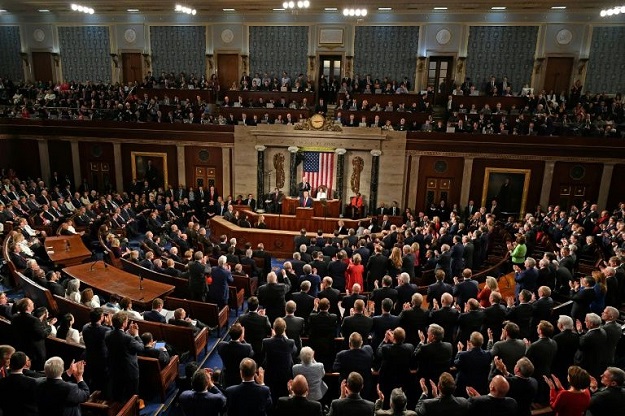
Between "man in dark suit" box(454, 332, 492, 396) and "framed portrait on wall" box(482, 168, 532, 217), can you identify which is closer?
"man in dark suit" box(454, 332, 492, 396)

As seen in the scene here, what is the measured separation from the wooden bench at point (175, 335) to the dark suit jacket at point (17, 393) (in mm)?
2119

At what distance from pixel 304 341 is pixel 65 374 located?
3.03 meters

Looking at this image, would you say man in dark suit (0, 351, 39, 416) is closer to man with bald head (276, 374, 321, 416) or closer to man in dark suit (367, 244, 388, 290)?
man with bald head (276, 374, 321, 416)

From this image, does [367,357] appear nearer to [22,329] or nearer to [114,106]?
[22,329]

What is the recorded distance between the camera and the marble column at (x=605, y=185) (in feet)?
51.2

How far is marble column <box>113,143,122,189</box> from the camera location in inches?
730

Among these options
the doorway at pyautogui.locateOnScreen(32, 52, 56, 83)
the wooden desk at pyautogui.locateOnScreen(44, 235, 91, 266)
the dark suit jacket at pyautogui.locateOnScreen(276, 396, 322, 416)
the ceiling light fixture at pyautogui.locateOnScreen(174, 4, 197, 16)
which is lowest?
the wooden desk at pyautogui.locateOnScreen(44, 235, 91, 266)

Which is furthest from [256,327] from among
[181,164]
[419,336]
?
[181,164]

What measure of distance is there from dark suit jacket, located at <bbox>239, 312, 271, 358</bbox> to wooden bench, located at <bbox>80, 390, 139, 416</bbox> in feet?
4.72

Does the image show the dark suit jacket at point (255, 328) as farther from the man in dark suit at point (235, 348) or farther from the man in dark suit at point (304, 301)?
the man in dark suit at point (304, 301)

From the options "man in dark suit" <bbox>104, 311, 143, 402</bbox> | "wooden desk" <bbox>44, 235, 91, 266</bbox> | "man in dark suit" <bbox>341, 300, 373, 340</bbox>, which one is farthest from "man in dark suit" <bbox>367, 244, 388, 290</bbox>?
"wooden desk" <bbox>44, 235, 91, 266</bbox>

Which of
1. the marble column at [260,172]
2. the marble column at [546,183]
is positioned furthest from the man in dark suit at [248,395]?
the marble column at [546,183]

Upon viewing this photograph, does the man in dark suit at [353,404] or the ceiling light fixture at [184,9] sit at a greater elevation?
the ceiling light fixture at [184,9]

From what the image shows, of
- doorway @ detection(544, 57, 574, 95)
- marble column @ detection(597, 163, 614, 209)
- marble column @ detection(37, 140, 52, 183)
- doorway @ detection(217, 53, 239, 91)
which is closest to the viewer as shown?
marble column @ detection(597, 163, 614, 209)
